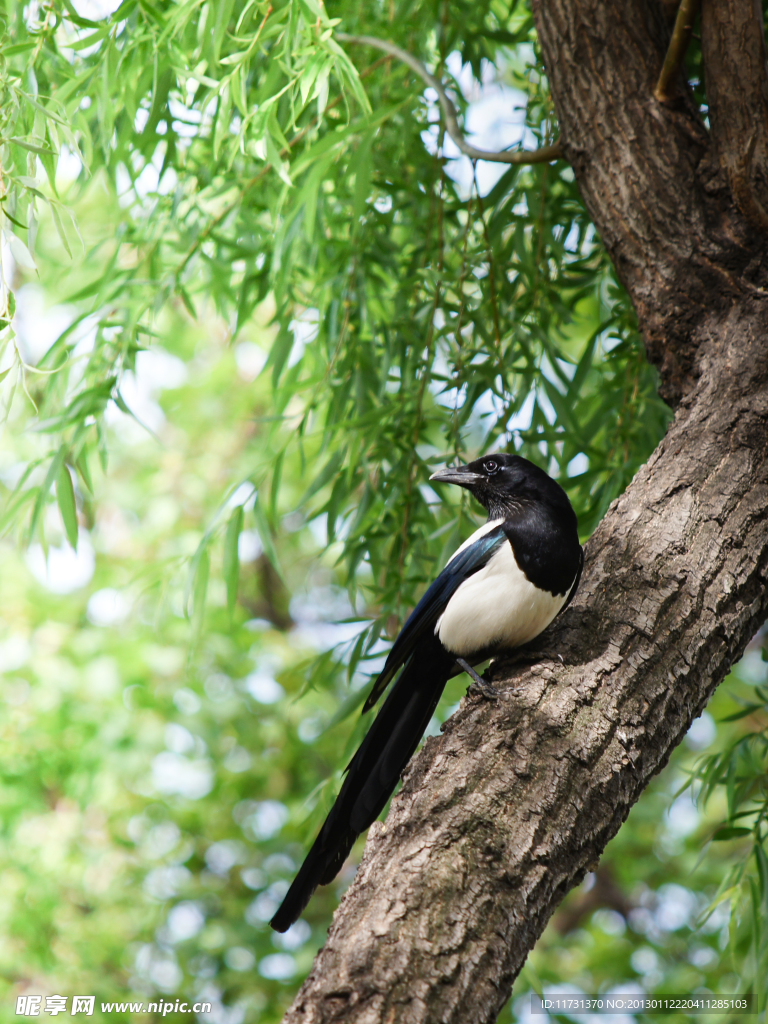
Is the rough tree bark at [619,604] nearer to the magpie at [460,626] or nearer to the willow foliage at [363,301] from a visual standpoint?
the magpie at [460,626]

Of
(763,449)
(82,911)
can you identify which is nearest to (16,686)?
(82,911)

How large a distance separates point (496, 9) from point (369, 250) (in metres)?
1.05

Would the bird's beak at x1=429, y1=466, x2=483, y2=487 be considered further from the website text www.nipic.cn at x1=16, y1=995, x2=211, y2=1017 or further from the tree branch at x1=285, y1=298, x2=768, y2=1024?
the website text www.nipic.cn at x1=16, y1=995, x2=211, y2=1017

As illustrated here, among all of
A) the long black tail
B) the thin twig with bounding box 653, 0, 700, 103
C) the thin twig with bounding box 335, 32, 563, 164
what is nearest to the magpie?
the long black tail

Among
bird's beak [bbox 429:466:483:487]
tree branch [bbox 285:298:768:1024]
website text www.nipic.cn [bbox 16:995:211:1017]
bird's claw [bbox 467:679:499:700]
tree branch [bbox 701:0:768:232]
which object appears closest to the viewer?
tree branch [bbox 285:298:768:1024]

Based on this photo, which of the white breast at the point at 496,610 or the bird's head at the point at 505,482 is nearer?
the white breast at the point at 496,610

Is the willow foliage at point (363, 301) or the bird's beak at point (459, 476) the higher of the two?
the willow foliage at point (363, 301)

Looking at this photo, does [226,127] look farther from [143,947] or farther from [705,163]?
[143,947]

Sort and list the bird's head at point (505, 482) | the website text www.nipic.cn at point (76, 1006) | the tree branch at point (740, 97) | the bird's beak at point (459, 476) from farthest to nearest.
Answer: the website text www.nipic.cn at point (76, 1006)
the bird's beak at point (459, 476)
the bird's head at point (505, 482)
the tree branch at point (740, 97)

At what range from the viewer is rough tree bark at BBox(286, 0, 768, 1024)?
3.66 feet

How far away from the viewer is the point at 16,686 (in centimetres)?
468

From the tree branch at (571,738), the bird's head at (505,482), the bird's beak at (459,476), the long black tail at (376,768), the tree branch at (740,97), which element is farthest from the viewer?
the bird's beak at (459,476)

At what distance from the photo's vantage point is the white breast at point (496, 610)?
173 cm

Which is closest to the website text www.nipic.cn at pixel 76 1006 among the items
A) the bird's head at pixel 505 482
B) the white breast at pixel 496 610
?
the white breast at pixel 496 610
